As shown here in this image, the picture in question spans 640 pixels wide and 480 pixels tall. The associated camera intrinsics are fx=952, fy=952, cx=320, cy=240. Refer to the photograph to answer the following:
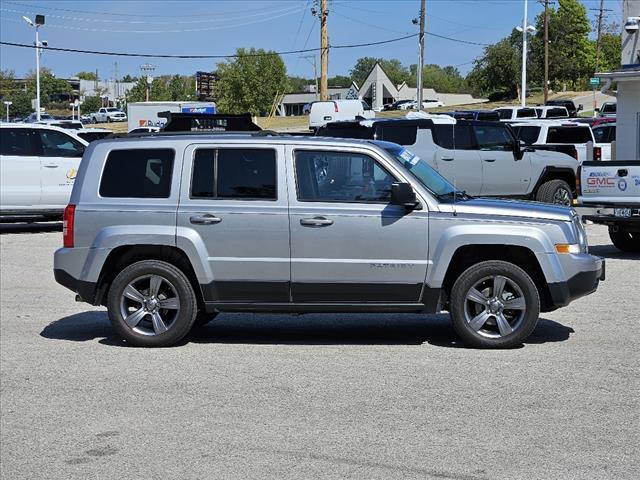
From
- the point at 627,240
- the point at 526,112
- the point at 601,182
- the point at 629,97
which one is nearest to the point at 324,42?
the point at 526,112

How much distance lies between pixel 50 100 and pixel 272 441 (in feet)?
406

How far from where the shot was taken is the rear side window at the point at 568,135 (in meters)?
25.1

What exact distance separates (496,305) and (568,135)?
1787 cm

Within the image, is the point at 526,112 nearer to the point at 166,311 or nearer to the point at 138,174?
the point at 138,174

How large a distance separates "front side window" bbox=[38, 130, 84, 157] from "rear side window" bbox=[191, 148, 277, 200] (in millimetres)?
11426

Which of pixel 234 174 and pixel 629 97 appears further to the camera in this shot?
pixel 629 97

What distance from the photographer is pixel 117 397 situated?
7324mm

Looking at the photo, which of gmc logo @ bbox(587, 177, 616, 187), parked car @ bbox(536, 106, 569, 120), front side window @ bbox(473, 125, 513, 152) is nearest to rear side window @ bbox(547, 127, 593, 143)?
front side window @ bbox(473, 125, 513, 152)

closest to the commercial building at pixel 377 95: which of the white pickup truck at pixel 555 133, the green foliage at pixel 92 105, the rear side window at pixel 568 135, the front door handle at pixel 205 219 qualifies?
the green foliage at pixel 92 105

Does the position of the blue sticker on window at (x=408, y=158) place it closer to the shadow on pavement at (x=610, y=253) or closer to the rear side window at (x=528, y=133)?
the shadow on pavement at (x=610, y=253)

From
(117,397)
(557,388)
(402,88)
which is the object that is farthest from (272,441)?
(402,88)

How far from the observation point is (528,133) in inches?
1004

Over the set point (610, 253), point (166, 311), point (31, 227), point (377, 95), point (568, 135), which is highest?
point (377, 95)

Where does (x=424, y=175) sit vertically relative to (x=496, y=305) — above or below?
above
